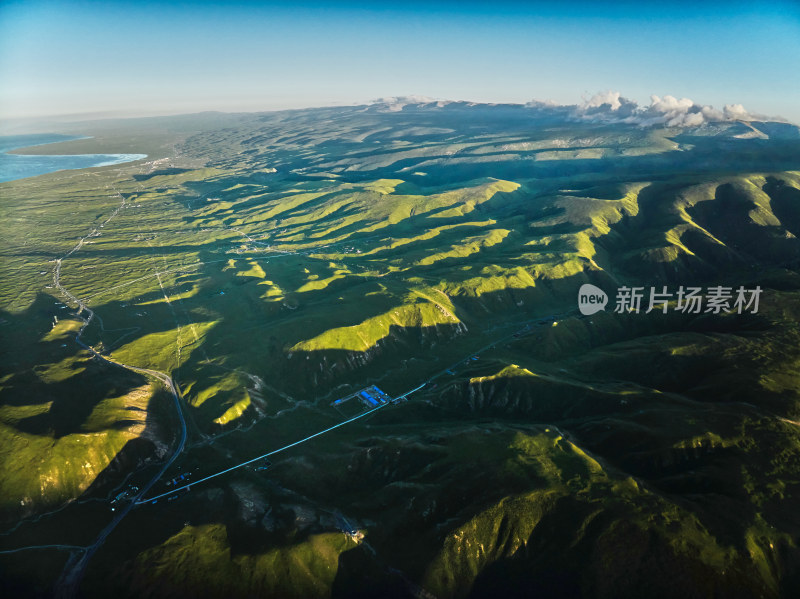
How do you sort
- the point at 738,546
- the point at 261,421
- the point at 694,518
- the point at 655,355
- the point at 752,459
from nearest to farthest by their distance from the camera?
the point at 738,546
the point at 694,518
the point at 752,459
the point at 261,421
the point at 655,355

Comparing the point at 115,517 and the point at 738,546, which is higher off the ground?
the point at 738,546

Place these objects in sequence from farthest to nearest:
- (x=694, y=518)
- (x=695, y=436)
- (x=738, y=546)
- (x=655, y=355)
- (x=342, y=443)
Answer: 1. (x=655, y=355)
2. (x=342, y=443)
3. (x=695, y=436)
4. (x=694, y=518)
5. (x=738, y=546)

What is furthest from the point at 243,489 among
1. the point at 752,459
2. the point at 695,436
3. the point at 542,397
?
the point at 752,459

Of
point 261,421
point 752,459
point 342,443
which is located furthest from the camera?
point 261,421

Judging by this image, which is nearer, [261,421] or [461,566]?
[461,566]

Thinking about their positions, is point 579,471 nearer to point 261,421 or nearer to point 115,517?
point 261,421

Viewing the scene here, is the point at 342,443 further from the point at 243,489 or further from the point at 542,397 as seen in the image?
the point at 542,397

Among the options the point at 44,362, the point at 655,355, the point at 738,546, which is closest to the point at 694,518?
the point at 738,546

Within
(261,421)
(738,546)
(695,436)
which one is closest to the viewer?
(738,546)

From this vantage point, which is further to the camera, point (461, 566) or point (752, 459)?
point (752, 459)
